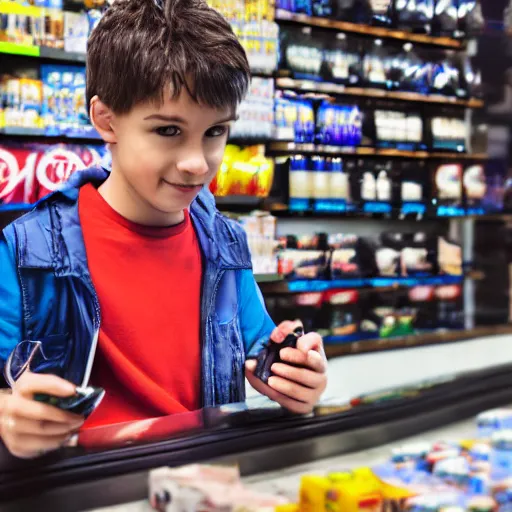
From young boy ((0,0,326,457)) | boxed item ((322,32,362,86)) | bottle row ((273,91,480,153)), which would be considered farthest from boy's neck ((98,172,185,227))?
boxed item ((322,32,362,86))

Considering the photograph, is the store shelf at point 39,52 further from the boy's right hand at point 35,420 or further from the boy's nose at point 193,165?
the boy's right hand at point 35,420

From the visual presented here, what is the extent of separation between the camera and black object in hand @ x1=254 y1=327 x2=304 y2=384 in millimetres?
1264

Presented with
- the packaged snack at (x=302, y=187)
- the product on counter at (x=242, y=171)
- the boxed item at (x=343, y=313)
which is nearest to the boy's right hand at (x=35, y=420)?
the product on counter at (x=242, y=171)

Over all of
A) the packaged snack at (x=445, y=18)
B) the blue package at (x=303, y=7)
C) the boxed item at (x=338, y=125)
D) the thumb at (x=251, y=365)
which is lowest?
the thumb at (x=251, y=365)

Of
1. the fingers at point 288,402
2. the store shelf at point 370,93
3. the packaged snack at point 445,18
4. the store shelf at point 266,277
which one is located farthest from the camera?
the packaged snack at point 445,18

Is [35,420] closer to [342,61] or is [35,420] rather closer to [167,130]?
[167,130]

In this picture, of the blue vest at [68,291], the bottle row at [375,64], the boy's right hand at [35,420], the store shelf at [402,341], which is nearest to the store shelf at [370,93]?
the bottle row at [375,64]

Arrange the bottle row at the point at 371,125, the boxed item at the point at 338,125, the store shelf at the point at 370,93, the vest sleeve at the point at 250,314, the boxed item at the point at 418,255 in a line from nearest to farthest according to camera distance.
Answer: the vest sleeve at the point at 250,314 → the bottle row at the point at 371,125 → the store shelf at the point at 370,93 → the boxed item at the point at 338,125 → the boxed item at the point at 418,255

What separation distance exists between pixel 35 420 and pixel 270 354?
475mm

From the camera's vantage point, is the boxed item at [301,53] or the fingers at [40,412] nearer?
the fingers at [40,412]

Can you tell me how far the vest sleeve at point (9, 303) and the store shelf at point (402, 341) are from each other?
2.82 m

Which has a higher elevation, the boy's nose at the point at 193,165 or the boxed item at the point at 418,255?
the boy's nose at the point at 193,165

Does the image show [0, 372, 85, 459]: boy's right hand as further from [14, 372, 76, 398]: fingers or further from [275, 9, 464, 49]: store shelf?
[275, 9, 464, 49]: store shelf

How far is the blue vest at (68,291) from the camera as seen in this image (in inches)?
50.1
